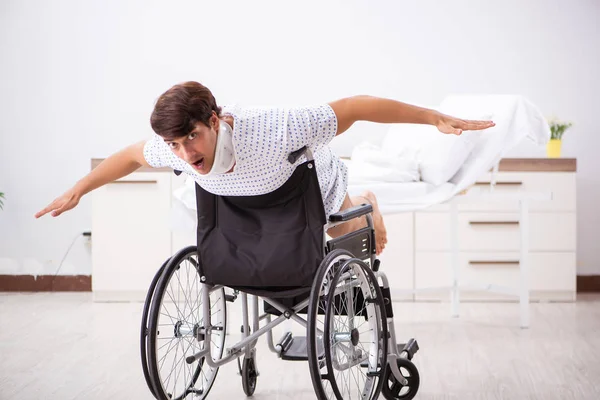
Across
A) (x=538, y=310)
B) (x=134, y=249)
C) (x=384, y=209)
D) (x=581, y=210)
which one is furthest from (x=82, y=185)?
(x=581, y=210)

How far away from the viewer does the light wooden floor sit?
2.78 meters

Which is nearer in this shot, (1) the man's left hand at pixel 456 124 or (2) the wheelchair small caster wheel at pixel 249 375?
(1) the man's left hand at pixel 456 124

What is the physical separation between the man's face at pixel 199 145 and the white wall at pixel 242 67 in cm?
271

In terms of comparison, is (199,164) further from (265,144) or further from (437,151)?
(437,151)

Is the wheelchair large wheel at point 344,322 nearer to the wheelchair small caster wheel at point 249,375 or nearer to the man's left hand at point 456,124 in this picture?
the wheelchair small caster wheel at point 249,375

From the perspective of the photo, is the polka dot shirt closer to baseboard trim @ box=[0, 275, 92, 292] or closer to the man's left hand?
the man's left hand

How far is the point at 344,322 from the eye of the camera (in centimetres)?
239

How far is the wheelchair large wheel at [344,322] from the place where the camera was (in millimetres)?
2059

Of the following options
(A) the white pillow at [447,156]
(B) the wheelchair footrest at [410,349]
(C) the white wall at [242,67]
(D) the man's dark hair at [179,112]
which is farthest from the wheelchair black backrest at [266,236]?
(C) the white wall at [242,67]

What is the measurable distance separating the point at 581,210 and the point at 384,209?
1.71 meters

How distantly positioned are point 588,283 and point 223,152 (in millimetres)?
3245

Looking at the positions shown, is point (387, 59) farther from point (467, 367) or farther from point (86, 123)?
point (467, 367)

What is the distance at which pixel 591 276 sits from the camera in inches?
188

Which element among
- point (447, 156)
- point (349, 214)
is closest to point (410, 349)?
point (349, 214)
